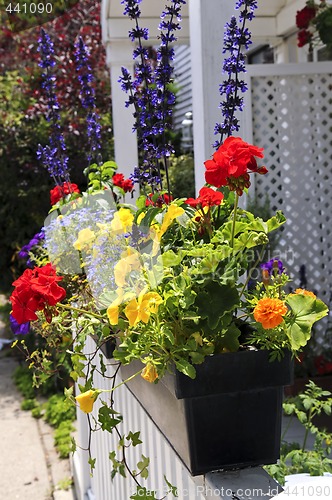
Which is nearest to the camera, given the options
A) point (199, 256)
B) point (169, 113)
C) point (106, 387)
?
point (199, 256)

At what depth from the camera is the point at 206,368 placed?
1202 mm

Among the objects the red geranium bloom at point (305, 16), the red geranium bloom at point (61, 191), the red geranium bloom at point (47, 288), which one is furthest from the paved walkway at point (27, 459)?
the red geranium bloom at point (305, 16)

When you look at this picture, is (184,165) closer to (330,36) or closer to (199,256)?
(330,36)

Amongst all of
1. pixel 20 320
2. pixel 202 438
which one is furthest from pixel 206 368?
pixel 20 320

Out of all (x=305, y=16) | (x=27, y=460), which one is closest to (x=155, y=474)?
(x=27, y=460)

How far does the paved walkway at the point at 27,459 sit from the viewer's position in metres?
3.82

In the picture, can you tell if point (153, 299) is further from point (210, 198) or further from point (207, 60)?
point (207, 60)

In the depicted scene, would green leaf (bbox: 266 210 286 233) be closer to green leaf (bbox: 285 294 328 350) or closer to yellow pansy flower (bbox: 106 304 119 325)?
green leaf (bbox: 285 294 328 350)

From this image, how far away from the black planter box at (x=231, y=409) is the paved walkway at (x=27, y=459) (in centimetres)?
268

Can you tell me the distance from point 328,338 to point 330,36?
A: 2.06 meters

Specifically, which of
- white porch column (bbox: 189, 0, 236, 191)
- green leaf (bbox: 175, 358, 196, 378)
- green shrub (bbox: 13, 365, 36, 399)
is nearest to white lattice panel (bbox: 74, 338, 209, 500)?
green leaf (bbox: 175, 358, 196, 378)

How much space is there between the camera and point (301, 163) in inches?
184

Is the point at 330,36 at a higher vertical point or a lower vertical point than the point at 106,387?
higher

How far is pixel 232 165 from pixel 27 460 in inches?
135
